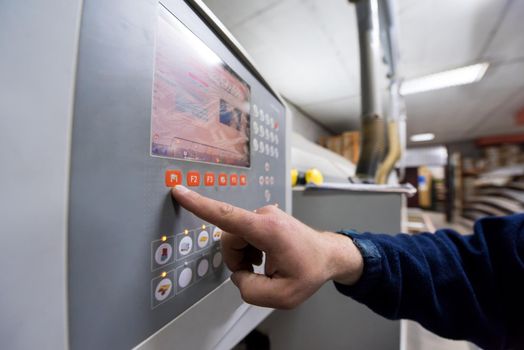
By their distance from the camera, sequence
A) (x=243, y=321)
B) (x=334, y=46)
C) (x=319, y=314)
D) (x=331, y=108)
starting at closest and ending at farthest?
(x=243, y=321), (x=319, y=314), (x=334, y=46), (x=331, y=108)

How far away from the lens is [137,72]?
193 mm

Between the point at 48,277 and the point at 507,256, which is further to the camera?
the point at 507,256

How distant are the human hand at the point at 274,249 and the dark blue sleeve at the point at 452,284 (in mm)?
127

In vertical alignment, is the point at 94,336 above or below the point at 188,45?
below

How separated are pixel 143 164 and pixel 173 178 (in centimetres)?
4

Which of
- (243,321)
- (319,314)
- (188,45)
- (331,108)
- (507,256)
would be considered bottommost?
(319,314)

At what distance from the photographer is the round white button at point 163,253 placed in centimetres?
21

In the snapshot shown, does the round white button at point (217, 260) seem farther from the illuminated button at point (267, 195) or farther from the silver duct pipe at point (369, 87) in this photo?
the silver duct pipe at point (369, 87)

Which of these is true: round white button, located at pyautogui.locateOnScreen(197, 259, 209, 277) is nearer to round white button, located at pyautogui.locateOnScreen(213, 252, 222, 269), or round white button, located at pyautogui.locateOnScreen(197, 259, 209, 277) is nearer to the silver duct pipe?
round white button, located at pyautogui.locateOnScreen(213, 252, 222, 269)

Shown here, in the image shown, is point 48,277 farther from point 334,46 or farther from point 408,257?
point 334,46

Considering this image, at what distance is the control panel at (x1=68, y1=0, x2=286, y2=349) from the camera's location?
155 mm

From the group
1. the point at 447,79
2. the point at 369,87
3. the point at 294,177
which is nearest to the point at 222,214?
the point at 294,177

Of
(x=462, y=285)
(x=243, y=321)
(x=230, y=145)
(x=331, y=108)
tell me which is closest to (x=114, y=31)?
(x=230, y=145)

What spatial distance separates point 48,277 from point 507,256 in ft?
2.23
